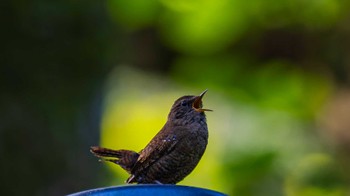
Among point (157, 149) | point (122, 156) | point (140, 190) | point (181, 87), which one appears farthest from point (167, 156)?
point (181, 87)

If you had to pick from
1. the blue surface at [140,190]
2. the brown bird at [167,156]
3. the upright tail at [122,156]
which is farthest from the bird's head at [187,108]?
the blue surface at [140,190]

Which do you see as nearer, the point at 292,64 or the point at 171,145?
the point at 171,145

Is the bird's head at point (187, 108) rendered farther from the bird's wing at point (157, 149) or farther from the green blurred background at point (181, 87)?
the green blurred background at point (181, 87)

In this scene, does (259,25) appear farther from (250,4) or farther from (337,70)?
(337,70)

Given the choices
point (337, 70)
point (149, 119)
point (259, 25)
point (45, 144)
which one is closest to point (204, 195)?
point (45, 144)

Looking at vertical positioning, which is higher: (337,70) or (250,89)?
(337,70)

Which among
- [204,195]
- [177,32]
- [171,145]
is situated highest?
[177,32]

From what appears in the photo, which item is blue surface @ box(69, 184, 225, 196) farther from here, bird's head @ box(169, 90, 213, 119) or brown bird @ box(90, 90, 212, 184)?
bird's head @ box(169, 90, 213, 119)
